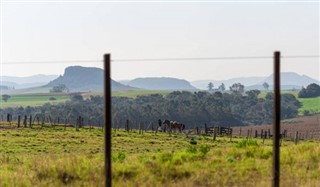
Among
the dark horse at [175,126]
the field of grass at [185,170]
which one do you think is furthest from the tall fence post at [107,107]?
the dark horse at [175,126]

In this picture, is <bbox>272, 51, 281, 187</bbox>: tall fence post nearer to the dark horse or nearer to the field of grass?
the field of grass

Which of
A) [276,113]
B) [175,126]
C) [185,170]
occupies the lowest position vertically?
[175,126]

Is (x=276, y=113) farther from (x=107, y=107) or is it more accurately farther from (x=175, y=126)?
(x=175, y=126)

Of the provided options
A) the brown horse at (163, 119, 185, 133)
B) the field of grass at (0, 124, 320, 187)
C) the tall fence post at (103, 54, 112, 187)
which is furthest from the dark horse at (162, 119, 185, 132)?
the tall fence post at (103, 54, 112, 187)

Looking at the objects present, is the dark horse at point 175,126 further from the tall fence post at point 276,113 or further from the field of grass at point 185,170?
the tall fence post at point 276,113

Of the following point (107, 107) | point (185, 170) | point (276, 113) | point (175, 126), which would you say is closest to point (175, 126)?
point (175, 126)

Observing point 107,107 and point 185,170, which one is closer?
point 107,107

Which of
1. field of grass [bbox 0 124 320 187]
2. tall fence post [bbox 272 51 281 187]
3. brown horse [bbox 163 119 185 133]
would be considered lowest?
brown horse [bbox 163 119 185 133]

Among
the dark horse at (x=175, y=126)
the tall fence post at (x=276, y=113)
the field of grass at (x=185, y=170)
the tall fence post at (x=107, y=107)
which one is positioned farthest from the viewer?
the dark horse at (x=175, y=126)

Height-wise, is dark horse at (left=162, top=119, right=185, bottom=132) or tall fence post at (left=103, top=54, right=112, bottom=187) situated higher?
tall fence post at (left=103, top=54, right=112, bottom=187)

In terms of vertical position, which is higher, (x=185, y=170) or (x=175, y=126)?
(x=185, y=170)

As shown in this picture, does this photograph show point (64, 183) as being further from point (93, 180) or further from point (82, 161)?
point (82, 161)

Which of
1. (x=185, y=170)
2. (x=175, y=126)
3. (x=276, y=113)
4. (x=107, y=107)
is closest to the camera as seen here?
(x=107, y=107)

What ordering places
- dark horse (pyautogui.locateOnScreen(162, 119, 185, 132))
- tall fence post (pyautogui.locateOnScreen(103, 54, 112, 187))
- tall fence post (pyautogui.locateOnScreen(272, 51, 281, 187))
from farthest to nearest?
dark horse (pyautogui.locateOnScreen(162, 119, 185, 132)) < tall fence post (pyautogui.locateOnScreen(272, 51, 281, 187)) < tall fence post (pyautogui.locateOnScreen(103, 54, 112, 187))
